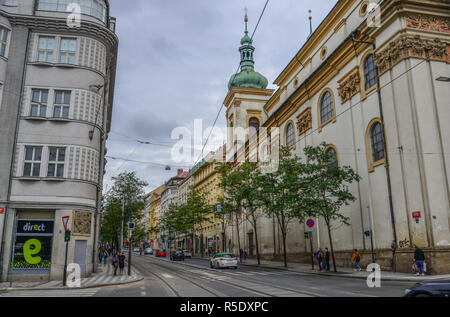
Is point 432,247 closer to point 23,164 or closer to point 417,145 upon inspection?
point 417,145

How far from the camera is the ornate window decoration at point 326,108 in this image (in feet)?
107

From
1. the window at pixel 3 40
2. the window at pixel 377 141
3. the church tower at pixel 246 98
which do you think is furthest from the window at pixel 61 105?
the church tower at pixel 246 98

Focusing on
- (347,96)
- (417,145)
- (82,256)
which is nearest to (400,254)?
(417,145)

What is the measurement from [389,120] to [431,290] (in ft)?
60.1

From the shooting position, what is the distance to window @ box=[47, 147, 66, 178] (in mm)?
22656

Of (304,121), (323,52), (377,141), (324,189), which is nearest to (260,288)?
(324,189)

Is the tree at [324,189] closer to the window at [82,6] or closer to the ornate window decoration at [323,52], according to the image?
the ornate window decoration at [323,52]

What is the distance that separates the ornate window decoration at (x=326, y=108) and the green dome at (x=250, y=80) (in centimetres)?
3220

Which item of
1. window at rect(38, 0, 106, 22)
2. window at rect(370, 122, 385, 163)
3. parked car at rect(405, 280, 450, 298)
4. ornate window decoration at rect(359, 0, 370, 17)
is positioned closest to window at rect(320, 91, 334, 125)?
window at rect(370, 122, 385, 163)

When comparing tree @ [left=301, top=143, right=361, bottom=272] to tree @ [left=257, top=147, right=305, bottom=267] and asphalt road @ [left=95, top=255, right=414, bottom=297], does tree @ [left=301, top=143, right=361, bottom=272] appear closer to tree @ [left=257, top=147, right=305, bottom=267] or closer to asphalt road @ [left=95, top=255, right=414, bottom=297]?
tree @ [left=257, top=147, right=305, bottom=267]

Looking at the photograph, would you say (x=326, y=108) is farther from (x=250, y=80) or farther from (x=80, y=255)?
(x=250, y=80)

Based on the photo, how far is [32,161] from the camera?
22562mm

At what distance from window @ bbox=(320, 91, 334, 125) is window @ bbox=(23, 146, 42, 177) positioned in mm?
22168

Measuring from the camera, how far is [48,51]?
24.3 m
